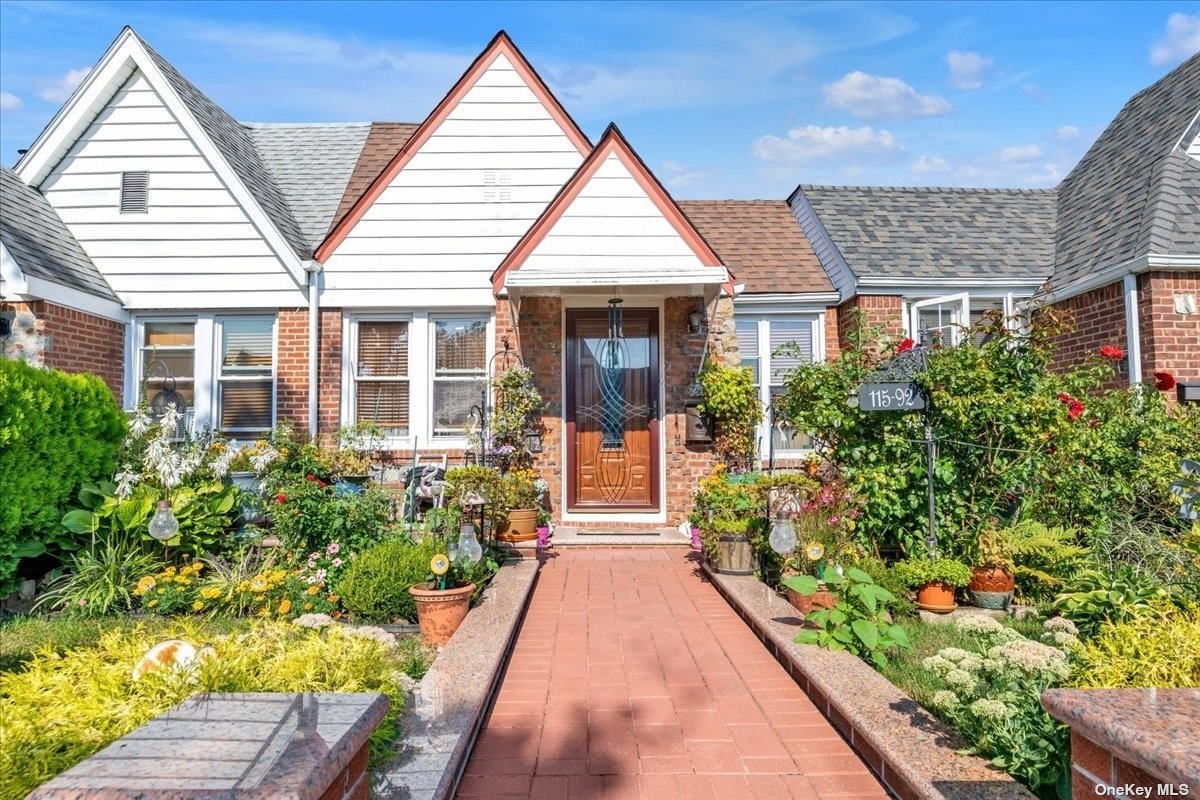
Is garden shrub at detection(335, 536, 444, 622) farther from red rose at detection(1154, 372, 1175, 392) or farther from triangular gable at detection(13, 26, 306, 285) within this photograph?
red rose at detection(1154, 372, 1175, 392)

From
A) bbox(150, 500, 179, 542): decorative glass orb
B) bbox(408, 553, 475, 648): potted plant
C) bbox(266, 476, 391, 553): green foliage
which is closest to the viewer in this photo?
bbox(408, 553, 475, 648): potted plant

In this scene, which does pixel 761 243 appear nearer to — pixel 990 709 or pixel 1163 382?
pixel 1163 382

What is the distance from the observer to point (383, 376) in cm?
899

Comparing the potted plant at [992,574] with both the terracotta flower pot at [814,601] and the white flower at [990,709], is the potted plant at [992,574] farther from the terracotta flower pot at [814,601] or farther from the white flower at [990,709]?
the white flower at [990,709]

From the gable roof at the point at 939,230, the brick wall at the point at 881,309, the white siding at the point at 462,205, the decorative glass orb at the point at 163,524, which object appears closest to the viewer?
the decorative glass orb at the point at 163,524

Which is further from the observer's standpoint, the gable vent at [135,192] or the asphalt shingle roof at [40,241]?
the gable vent at [135,192]

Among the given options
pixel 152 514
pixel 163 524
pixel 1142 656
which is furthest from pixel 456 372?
pixel 1142 656

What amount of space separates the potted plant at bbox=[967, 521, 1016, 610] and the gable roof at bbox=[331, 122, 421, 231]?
29.9ft

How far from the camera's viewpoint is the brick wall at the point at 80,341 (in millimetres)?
7578

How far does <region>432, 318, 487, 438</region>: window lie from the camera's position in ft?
29.5

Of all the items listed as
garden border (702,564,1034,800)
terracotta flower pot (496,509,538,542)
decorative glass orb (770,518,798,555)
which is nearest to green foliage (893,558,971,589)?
decorative glass orb (770,518,798,555)

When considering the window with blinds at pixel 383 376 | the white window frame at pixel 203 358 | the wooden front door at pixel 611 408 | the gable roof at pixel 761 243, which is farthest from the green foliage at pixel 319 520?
the gable roof at pixel 761 243

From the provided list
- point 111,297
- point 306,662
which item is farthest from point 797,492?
point 111,297

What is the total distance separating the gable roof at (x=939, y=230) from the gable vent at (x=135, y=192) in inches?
384
